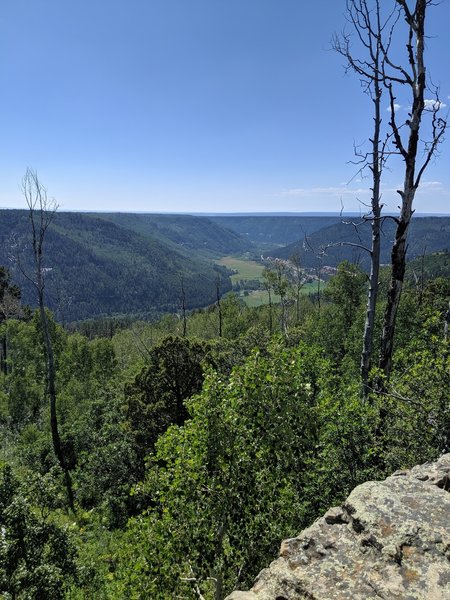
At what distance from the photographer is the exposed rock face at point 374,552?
5199mm

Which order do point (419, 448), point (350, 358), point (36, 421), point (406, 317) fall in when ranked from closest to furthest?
point (419, 448) → point (350, 358) → point (406, 317) → point (36, 421)

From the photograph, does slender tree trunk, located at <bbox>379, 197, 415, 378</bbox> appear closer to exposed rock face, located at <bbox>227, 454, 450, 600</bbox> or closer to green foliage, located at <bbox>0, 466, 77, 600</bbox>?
exposed rock face, located at <bbox>227, 454, 450, 600</bbox>

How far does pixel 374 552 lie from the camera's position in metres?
5.72

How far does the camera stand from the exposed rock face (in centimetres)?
520

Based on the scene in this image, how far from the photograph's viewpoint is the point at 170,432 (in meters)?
10.6

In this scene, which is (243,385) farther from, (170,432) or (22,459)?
(22,459)

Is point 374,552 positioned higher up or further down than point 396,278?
further down

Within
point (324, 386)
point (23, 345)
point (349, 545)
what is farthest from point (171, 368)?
point (23, 345)

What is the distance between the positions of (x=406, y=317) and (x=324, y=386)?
26.1 meters

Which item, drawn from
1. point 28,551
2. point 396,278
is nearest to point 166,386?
point 28,551

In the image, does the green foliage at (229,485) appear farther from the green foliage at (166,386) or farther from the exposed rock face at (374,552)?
the green foliage at (166,386)

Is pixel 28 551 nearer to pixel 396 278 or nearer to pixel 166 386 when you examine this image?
pixel 396 278

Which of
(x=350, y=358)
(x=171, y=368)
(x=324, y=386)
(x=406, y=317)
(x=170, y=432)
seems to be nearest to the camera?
(x=170, y=432)

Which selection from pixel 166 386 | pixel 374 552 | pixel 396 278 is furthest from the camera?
pixel 166 386
